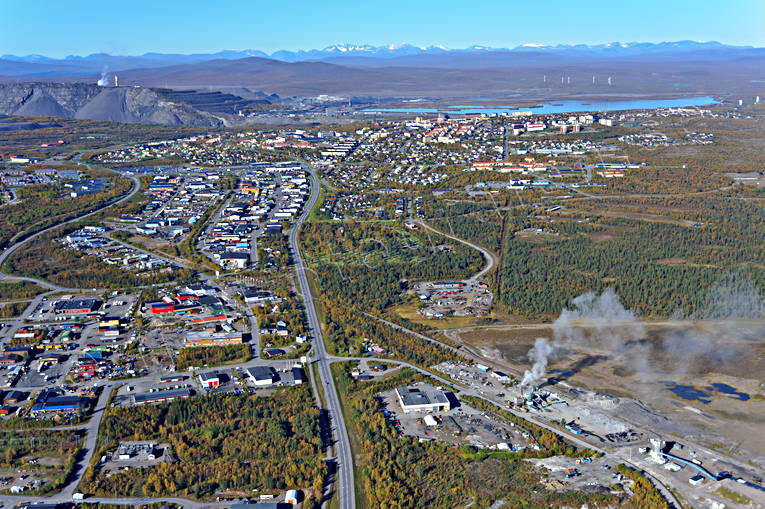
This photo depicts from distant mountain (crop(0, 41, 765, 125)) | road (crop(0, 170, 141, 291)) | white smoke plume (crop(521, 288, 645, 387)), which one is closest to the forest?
white smoke plume (crop(521, 288, 645, 387))

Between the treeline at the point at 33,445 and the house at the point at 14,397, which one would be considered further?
the house at the point at 14,397

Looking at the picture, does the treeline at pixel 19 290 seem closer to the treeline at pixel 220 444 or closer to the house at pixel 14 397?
the house at pixel 14 397

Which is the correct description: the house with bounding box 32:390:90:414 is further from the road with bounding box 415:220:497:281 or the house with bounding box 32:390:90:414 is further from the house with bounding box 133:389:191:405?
the road with bounding box 415:220:497:281

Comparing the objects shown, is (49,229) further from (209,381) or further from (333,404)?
(333,404)

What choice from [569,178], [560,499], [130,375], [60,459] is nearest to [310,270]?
[130,375]

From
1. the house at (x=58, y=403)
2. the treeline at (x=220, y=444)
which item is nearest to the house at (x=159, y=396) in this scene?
the treeline at (x=220, y=444)

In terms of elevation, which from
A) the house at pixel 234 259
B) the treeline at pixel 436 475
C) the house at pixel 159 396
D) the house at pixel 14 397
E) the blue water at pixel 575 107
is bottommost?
the treeline at pixel 436 475

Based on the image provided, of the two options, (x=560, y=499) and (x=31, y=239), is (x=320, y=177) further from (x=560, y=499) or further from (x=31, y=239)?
(x=560, y=499)
